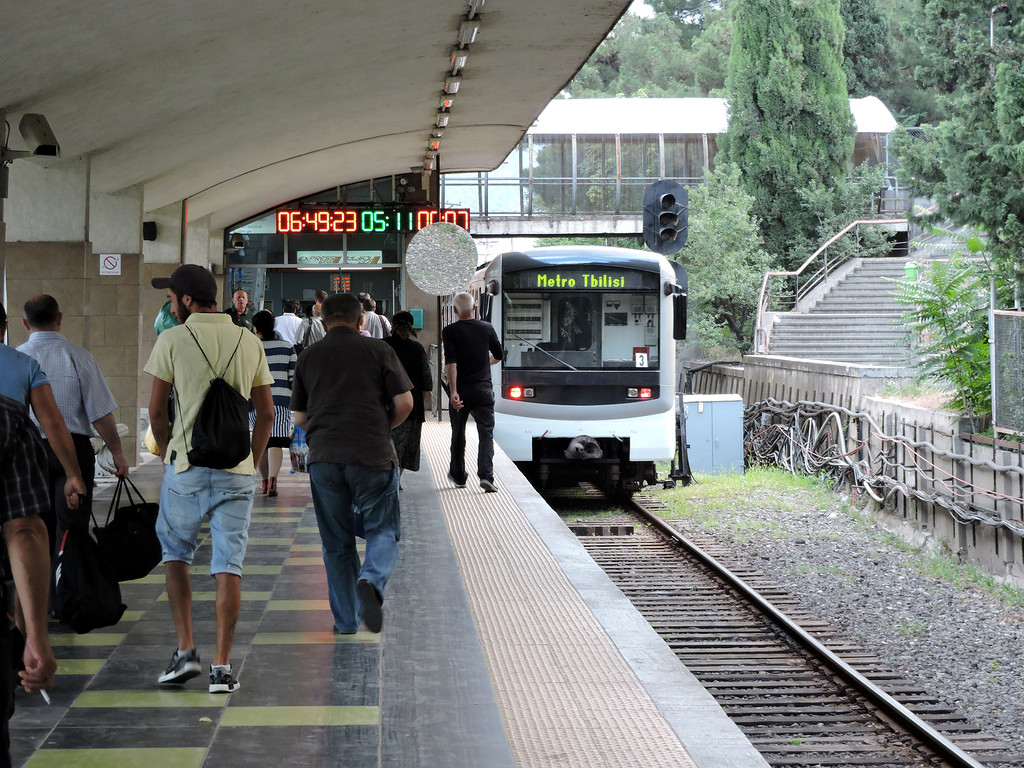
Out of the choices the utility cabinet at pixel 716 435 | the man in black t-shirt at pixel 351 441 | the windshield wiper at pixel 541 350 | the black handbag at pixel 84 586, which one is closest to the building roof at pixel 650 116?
the utility cabinet at pixel 716 435

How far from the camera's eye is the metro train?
1501 cm

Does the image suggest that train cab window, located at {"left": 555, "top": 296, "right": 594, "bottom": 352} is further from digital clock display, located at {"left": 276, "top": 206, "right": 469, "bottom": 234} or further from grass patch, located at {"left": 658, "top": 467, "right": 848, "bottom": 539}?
digital clock display, located at {"left": 276, "top": 206, "right": 469, "bottom": 234}

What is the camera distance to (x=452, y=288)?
1619cm

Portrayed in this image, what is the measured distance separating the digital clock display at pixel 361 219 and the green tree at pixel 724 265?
52.7 ft

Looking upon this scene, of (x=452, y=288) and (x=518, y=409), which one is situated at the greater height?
(x=452, y=288)

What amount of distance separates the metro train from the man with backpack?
31.9 feet

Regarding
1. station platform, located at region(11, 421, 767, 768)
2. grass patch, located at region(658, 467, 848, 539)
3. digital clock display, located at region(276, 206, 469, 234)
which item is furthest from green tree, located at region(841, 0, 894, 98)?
station platform, located at region(11, 421, 767, 768)

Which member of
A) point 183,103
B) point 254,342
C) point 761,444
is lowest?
point 761,444

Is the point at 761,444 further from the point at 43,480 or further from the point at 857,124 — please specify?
the point at 43,480

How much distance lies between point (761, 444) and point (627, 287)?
30.1 feet

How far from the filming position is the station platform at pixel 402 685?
4570 millimetres

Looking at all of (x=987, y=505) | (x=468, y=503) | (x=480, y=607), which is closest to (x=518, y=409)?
(x=468, y=503)

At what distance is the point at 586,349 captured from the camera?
15.2 metres

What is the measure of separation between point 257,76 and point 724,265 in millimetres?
23966
